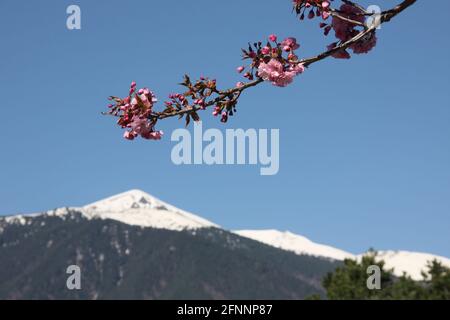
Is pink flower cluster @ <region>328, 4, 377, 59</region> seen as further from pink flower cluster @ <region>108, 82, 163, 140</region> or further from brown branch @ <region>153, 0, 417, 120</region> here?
pink flower cluster @ <region>108, 82, 163, 140</region>

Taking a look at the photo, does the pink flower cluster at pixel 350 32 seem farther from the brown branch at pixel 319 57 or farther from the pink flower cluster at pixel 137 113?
the pink flower cluster at pixel 137 113

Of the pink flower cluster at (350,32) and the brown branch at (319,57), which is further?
the pink flower cluster at (350,32)

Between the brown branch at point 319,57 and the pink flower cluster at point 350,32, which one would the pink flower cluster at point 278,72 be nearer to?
the brown branch at point 319,57

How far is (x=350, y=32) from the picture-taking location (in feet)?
24.3

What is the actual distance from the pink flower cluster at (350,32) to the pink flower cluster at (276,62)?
0.44 m

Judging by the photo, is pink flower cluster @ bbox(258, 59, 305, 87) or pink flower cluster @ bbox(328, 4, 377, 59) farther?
pink flower cluster @ bbox(328, 4, 377, 59)

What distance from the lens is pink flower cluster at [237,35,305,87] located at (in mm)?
7031

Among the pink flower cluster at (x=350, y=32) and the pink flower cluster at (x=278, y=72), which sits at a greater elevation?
the pink flower cluster at (x=350, y=32)

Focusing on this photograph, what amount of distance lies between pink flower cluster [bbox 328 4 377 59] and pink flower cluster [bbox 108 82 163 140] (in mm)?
1920

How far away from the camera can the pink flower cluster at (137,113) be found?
7.43 m

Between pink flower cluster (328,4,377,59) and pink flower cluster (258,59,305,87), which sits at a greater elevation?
pink flower cluster (328,4,377,59)

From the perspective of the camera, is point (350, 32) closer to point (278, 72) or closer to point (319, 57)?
point (319, 57)
